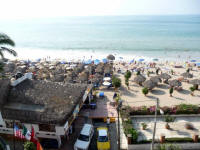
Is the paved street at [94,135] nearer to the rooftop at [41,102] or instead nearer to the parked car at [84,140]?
the parked car at [84,140]

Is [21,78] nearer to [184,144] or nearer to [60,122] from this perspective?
[60,122]

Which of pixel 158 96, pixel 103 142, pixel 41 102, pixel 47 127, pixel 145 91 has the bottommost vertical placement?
pixel 103 142

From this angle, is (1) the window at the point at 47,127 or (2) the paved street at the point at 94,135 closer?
(1) the window at the point at 47,127

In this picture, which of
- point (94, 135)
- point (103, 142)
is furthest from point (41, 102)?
point (103, 142)

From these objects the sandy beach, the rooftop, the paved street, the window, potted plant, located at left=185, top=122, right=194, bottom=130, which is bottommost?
the paved street

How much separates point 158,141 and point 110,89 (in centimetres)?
1159

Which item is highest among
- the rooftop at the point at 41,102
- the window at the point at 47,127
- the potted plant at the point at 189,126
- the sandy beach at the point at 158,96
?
the rooftop at the point at 41,102

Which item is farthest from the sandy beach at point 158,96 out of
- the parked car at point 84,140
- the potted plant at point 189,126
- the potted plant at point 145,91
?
the parked car at point 84,140

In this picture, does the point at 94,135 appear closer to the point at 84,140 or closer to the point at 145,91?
the point at 84,140

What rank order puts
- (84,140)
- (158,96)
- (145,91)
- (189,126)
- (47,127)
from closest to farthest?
1. (47,127)
2. (84,140)
3. (189,126)
4. (145,91)
5. (158,96)

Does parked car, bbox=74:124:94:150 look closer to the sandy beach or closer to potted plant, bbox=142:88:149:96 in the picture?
the sandy beach

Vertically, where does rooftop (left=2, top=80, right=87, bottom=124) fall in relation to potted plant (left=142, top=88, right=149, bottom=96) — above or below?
above

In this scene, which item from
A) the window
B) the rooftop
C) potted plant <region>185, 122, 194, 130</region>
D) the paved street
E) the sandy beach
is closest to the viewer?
the rooftop

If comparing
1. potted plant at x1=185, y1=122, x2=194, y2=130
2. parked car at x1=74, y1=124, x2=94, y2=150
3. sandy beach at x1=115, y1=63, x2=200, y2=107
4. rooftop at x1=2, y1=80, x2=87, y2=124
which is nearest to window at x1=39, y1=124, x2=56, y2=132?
rooftop at x1=2, y1=80, x2=87, y2=124
